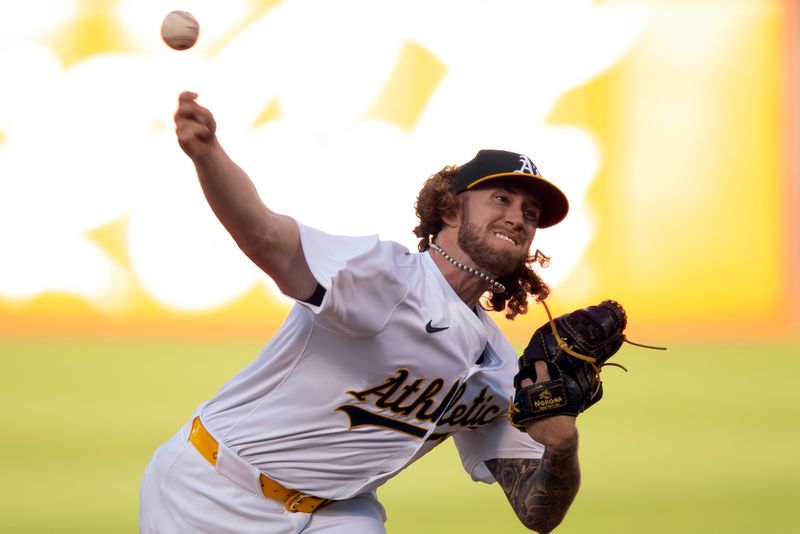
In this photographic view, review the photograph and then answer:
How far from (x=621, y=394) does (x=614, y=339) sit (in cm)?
582

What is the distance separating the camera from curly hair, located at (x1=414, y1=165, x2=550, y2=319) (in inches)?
157

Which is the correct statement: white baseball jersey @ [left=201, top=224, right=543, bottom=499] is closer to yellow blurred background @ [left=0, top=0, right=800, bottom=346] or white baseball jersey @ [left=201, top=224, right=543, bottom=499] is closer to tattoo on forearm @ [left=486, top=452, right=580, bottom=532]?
tattoo on forearm @ [left=486, top=452, right=580, bottom=532]

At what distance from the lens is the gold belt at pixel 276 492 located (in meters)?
3.69

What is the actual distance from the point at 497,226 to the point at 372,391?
2.22ft

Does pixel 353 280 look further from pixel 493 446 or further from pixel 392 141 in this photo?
pixel 392 141

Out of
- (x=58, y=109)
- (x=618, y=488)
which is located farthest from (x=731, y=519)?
(x=58, y=109)

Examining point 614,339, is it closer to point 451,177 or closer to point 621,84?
point 451,177

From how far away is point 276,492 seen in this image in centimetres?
370

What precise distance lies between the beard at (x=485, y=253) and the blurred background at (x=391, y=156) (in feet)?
19.2

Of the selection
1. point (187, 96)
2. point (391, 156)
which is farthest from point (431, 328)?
point (391, 156)

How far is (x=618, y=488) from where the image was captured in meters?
7.09

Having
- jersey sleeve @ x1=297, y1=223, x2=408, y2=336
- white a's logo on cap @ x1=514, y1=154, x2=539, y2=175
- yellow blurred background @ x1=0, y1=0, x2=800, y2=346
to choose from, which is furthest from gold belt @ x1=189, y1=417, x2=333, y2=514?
yellow blurred background @ x1=0, y1=0, x2=800, y2=346

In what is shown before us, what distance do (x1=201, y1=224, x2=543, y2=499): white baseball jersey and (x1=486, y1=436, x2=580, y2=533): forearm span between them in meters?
0.32

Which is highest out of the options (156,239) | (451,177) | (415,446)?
(156,239)
